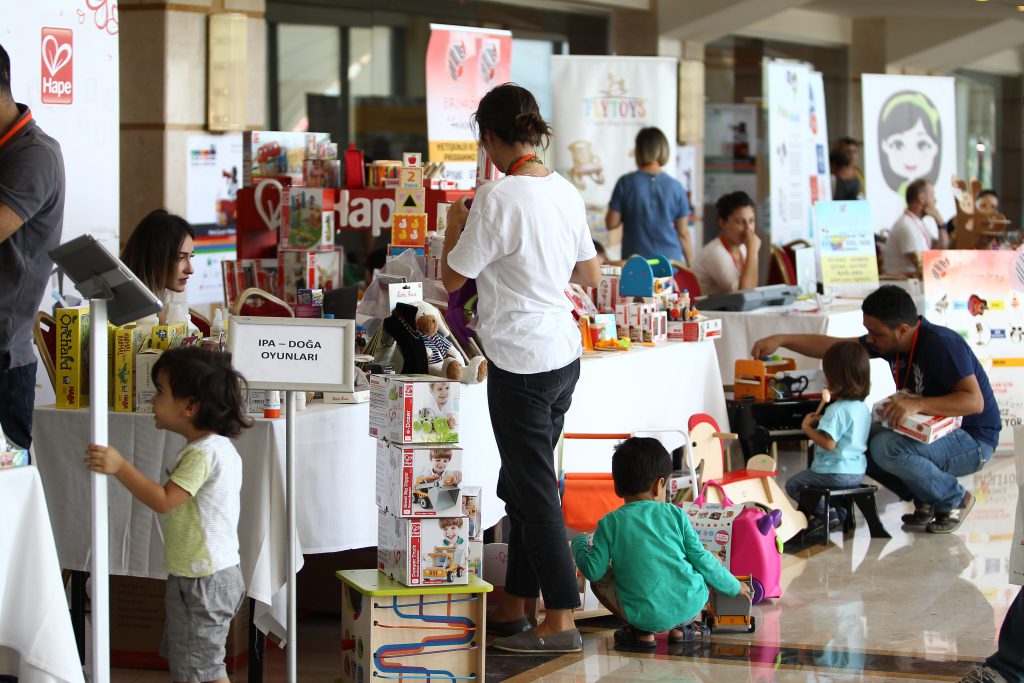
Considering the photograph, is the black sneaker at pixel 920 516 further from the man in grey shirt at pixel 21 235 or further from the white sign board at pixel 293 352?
the man in grey shirt at pixel 21 235

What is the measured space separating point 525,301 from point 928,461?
103 inches

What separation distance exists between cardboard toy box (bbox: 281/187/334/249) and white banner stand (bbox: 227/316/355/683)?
1445 millimetres

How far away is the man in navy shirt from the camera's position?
18.6 feet

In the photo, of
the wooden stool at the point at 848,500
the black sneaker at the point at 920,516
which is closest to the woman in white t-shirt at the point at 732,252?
the black sneaker at the point at 920,516

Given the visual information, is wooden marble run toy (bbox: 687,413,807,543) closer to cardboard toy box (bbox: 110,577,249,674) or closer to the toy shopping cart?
the toy shopping cart

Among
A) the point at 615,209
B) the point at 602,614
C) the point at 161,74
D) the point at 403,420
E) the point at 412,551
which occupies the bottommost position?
the point at 602,614

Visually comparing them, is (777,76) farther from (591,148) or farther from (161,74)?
(161,74)

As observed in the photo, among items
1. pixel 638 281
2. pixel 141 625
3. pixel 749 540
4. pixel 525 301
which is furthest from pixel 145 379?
pixel 638 281

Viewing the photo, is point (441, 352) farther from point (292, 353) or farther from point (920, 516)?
point (920, 516)

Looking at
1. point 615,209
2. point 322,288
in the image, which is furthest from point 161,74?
point 322,288

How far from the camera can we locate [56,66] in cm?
507

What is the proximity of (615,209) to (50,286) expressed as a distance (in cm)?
399

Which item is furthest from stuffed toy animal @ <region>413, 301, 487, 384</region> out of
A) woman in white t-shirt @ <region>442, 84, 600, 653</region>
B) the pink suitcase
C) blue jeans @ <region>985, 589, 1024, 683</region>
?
blue jeans @ <region>985, 589, 1024, 683</region>

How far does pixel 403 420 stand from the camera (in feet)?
12.0
